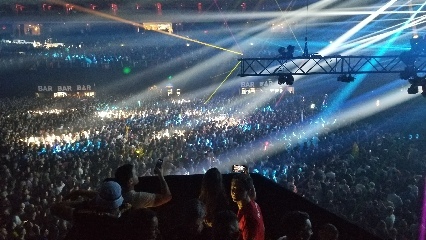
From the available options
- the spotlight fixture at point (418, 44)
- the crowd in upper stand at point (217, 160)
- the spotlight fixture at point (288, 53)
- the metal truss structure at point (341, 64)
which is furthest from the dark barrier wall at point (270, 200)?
the spotlight fixture at point (418, 44)

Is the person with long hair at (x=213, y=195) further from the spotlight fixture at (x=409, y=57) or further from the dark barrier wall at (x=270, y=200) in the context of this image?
the spotlight fixture at (x=409, y=57)

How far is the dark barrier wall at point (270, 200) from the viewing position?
4.37 meters

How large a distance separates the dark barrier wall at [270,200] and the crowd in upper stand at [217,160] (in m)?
1.99

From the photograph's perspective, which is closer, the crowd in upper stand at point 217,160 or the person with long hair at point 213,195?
the person with long hair at point 213,195

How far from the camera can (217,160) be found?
40.0 feet

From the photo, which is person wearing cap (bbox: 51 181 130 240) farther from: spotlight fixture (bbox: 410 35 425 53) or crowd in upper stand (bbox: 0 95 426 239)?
spotlight fixture (bbox: 410 35 425 53)

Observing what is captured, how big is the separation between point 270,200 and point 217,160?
7.51 meters

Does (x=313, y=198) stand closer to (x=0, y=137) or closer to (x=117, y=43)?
(x=0, y=137)

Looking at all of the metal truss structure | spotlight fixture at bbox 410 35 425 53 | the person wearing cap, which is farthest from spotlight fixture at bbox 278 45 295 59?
the person wearing cap

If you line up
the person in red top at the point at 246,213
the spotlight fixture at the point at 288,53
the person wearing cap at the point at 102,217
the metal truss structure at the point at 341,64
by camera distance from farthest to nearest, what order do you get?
1. the metal truss structure at the point at 341,64
2. the spotlight fixture at the point at 288,53
3. the person in red top at the point at 246,213
4. the person wearing cap at the point at 102,217

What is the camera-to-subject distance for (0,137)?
1505cm

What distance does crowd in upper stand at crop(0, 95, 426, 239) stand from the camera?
7309 millimetres

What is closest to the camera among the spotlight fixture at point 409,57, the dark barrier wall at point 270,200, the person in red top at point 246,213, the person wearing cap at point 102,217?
the person wearing cap at point 102,217

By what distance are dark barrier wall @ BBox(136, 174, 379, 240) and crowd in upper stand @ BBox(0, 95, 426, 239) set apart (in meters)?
1.99
